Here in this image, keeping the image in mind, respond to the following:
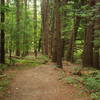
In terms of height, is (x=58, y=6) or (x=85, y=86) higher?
(x=58, y=6)

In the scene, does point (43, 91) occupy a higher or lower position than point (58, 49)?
lower

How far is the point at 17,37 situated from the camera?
46.8 ft

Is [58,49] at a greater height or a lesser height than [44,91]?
greater

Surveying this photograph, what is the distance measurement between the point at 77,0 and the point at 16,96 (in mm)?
12332

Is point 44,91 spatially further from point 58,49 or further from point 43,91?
point 58,49

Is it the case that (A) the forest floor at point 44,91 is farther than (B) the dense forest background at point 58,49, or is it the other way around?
(B) the dense forest background at point 58,49

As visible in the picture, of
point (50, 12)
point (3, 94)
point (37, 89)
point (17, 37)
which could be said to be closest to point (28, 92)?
point (37, 89)

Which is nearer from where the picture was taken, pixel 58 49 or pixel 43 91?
pixel 43 91

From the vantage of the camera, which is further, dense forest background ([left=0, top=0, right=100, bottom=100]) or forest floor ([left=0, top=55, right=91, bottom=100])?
dense forest background ([left=0, top=0, right=100, bottom=100])

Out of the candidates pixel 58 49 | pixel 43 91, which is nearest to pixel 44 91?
pixel 43 91

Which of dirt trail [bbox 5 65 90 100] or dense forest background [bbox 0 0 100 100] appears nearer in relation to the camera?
dirt trail [bbox 5 65 90 100]

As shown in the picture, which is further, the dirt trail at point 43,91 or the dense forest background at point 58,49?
the dense forest background at point 58,49

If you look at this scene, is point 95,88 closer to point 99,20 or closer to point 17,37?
point 99,20

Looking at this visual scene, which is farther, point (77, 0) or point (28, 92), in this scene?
point (77, 0)
